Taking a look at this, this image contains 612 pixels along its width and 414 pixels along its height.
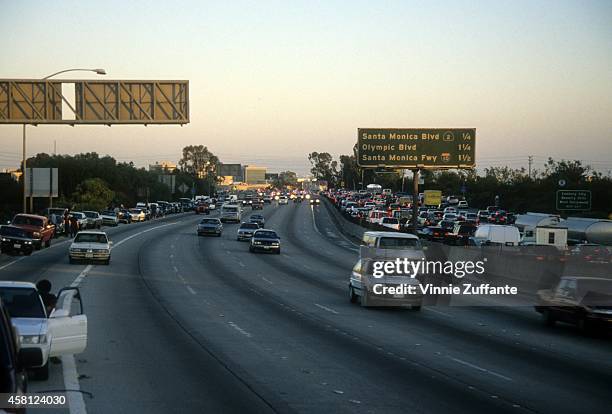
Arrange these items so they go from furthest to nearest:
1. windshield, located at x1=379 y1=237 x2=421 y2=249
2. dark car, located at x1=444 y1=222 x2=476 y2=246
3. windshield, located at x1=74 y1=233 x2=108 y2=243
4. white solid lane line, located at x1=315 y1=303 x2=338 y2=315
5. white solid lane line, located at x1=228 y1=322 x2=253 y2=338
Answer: dark car, located at x1=444 y1=222 x2=476 y2=246, windshield, located at x1=74 y1=233 x2=108 y2=243, windshield, located at x1=379 y1=237 x2=421 y2=249, white solid lane line, located at x1=315 y1=303 x2=338 y2=315, white solid lane line, located at x1=228 y1=322 x2=253 y2=338

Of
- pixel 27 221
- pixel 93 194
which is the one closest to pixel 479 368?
pixel 27 221

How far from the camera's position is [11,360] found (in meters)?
7.04

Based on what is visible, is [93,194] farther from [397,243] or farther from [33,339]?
[33,339]

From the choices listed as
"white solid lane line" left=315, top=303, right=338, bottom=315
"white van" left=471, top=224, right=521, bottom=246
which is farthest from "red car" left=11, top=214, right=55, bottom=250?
"white solid lane line" left=315, top=303, right=338, bottom=315

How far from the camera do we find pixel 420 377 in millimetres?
14539

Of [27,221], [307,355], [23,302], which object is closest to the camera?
[23,302]

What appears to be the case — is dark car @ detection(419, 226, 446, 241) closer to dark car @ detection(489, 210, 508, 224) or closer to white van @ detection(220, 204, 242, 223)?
dark car @ detection(489, 210, 508, 224)

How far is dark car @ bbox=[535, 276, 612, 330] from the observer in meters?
21.2

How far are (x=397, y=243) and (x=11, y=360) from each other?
21.6 metres

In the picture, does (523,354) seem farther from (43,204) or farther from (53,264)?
(43,204)

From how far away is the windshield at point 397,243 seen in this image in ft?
91.3

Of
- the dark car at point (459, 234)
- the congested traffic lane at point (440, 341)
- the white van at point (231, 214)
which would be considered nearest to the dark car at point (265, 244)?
the dark car at point (459, 234)

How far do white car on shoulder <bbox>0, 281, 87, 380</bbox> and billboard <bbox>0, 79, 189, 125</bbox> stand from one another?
24255mm

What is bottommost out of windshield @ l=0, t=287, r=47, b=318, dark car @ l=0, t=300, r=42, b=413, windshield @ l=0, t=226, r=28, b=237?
windshield @ l=0, t=226, r=28, b=237
